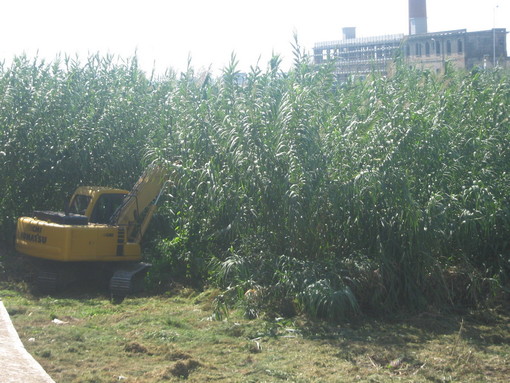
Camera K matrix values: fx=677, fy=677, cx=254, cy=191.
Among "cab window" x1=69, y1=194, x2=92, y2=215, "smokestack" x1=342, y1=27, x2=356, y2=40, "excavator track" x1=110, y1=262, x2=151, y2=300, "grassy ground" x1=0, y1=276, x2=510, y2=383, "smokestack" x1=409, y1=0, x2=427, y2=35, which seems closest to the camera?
"grassy ground" x1=0, y1=276, x2=510, y2=383

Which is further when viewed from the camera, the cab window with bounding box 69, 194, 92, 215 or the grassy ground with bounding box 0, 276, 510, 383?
the cab window with bounding box 69, 194, 92, 215

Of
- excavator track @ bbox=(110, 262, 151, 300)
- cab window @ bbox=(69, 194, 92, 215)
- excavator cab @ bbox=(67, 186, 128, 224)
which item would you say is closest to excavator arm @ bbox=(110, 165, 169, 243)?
excavator cab @ bbox=(67, 186, 128, 224)

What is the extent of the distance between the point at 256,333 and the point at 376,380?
2228 millimetres

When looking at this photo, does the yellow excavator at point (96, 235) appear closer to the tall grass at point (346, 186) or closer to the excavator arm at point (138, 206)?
the excavator arm at point (138, 206)

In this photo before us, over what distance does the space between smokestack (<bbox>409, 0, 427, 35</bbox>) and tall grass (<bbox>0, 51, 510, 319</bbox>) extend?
34.9 m

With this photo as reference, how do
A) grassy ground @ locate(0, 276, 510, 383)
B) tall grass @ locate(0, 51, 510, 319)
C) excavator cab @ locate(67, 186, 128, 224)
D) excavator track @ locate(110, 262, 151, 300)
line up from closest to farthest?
grassy ground @ locate(0, 276, 510, 383) < tall grass @ locate(0, 51, 510, 319) < excavator track @ locate(110, 262, 151, 300) < excavator cab @ locate(67, 186, 128, 224)

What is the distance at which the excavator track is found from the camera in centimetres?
1170

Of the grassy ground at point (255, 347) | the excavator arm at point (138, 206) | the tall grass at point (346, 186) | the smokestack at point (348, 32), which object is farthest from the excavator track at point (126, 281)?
the smokestack at point (348, 32)

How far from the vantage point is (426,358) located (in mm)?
7367

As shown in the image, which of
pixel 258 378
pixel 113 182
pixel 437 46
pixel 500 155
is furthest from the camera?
pixel 437 46

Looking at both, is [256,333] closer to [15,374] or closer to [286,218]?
[286,218]

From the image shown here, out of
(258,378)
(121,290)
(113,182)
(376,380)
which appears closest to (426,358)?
(376,380)

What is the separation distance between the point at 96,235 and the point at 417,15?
1496 inches

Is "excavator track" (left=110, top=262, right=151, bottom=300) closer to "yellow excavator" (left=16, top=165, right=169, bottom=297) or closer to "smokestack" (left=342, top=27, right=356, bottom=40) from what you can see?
"yellow excavator" (left=16, top=165, right=169, bottom=297)
